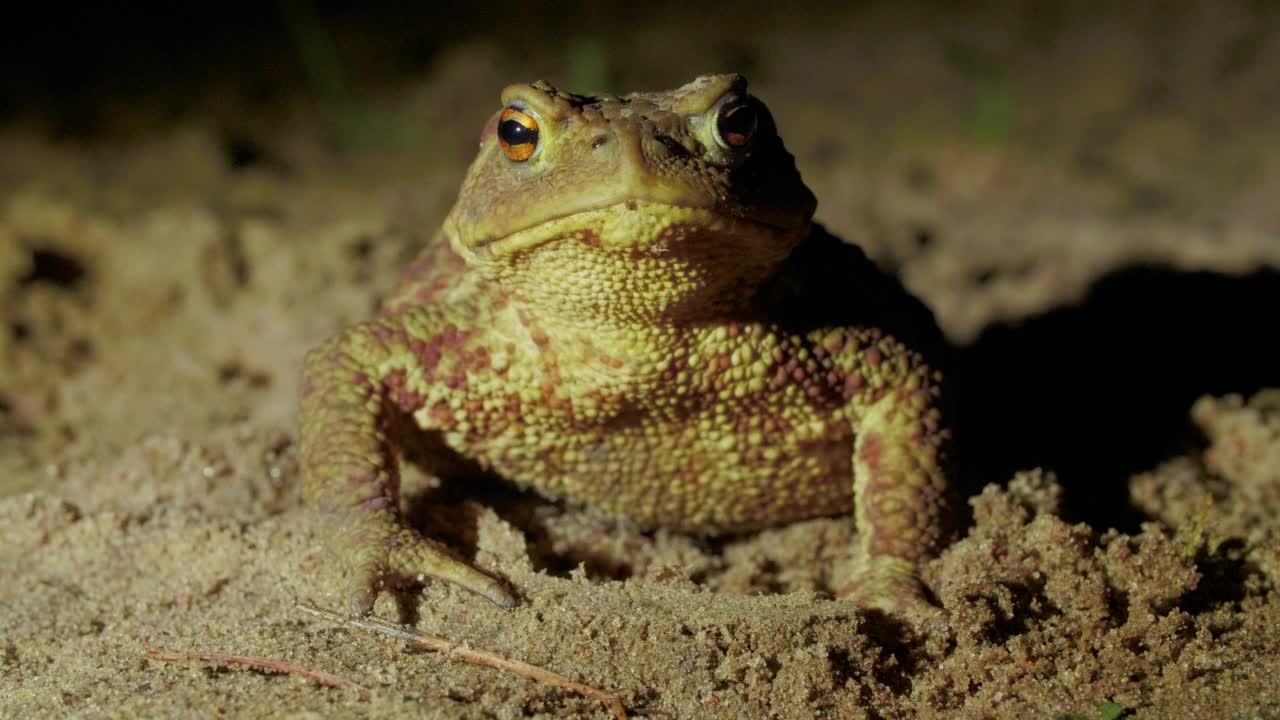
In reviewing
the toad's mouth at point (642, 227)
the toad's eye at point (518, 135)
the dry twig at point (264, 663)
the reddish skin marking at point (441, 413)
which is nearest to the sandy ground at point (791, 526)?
the dry twig at point (264, 663)

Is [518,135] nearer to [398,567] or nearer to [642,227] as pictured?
[642,227]

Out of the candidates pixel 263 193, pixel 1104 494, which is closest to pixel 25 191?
pixel 263 193

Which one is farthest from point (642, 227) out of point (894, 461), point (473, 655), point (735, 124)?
point (894, 461)

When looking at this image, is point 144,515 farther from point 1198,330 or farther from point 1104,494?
point 1198,330

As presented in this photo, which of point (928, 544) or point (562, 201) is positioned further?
point (928, 544)

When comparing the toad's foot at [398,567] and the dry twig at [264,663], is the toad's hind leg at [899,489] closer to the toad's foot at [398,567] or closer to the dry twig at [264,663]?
the toad's foot at [398,567]

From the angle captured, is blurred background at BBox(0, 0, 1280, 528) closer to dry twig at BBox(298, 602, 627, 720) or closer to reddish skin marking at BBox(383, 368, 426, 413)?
reddish skin marking at BBox(383, 368, 426, 413)

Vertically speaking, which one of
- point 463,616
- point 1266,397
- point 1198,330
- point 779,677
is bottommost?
point 779,677

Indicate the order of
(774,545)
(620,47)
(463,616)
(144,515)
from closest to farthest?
(463,616), (144,515), (774,545), (620,47)
